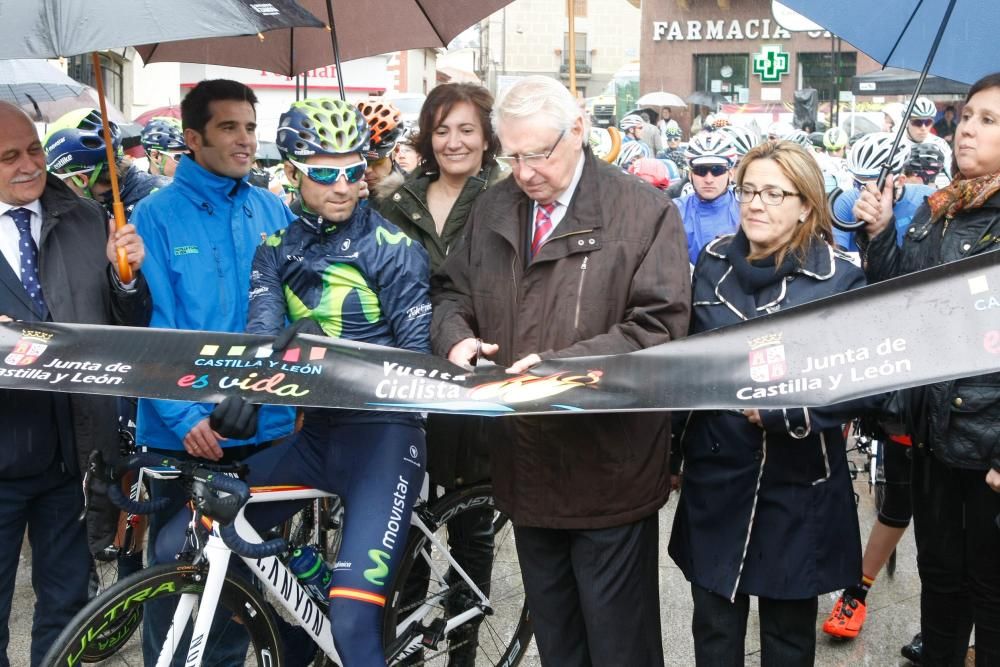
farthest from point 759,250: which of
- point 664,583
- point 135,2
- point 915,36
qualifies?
point 664,583

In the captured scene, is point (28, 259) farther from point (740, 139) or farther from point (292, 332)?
point (740, 139)

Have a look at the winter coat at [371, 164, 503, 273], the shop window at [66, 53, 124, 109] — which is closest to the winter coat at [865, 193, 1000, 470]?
the winter coat at [371, 164, 503, 273]

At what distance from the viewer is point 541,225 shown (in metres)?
3.62

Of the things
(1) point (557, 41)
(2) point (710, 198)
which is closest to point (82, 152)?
(2) point (710, 198)

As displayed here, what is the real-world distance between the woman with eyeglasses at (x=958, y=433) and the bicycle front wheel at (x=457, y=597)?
5.18 feet

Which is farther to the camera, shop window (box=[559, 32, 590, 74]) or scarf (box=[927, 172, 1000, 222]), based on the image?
shop window (box=[559, 32, 590, 74])

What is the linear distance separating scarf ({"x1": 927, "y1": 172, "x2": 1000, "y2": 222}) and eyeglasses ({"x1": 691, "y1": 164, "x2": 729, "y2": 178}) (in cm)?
381

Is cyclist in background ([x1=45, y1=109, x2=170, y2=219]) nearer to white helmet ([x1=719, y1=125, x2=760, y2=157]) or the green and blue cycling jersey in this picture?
the green and blue cycling jersey

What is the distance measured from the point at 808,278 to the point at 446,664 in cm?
216

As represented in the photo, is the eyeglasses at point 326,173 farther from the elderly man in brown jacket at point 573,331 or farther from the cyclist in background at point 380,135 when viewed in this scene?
the cyclist in background at point 380,135

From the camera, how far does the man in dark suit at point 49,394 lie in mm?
3742

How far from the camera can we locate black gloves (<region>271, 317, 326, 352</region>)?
348 cm

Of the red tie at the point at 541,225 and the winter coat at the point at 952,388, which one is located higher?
the red tie at the point at 541,225

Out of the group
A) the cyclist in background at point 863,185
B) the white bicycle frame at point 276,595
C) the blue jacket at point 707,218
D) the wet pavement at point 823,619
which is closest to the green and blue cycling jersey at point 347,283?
the white bicycle frame at point 276,595
